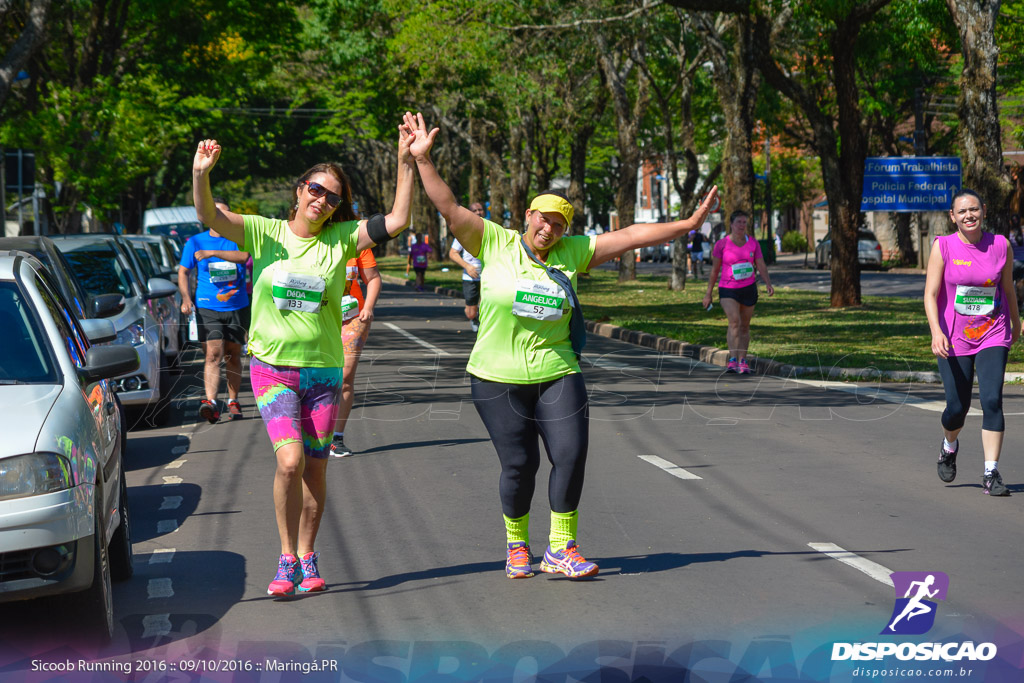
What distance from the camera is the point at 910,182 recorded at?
72.8 ft

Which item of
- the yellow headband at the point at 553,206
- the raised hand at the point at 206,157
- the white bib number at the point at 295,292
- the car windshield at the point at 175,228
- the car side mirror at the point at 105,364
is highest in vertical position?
the car windshield at the point at 175,228

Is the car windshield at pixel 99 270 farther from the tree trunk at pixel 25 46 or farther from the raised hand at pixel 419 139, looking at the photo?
the raised hand at pixel 419 139

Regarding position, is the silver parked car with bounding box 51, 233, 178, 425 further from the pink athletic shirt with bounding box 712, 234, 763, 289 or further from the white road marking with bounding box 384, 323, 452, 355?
the pink athletic shirt with bounding box 712, 234, 763, 289

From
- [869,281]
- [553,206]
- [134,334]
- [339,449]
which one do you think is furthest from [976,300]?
[869,281]

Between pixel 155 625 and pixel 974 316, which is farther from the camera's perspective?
pixel 974 316

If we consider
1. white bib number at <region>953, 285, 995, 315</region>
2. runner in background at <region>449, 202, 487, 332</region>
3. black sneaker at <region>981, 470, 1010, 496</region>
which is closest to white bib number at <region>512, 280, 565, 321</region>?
white bib number at <region>953, 285, 995, 315</region>

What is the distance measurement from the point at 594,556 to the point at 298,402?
1762mm

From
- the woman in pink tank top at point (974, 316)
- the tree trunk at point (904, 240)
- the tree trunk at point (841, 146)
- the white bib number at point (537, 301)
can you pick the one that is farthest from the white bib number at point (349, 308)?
the tree trunk at point (904, 240)

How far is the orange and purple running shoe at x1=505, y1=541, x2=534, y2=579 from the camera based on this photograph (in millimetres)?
6047

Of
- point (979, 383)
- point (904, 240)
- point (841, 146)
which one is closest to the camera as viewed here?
point (979, 383)

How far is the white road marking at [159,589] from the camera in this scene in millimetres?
5875

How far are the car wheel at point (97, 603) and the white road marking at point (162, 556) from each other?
1543 millimetres

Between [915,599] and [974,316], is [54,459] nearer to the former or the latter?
[915,599]

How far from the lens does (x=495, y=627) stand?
527 centimetres
